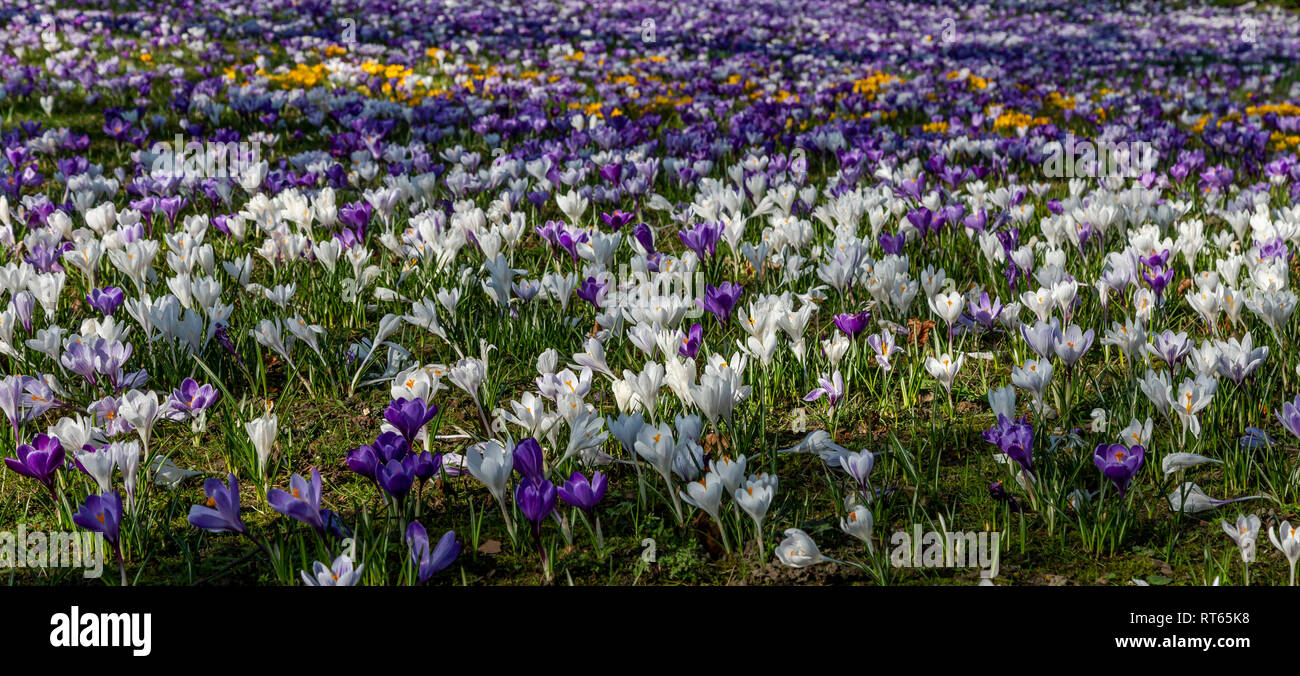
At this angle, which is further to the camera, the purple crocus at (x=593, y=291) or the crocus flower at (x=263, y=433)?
the purple crocus at (x=593, y=291)

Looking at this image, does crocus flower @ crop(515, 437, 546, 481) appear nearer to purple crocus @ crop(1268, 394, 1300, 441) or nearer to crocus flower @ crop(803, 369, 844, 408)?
crocus flower @ crop(803, 369, 844, 408)

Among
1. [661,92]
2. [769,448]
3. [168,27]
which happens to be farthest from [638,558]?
[168,27]

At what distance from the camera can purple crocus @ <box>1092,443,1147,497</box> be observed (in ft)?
9.11

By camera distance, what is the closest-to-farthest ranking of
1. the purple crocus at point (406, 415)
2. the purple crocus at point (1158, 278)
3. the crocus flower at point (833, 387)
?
the purple crocus at point (406, 415) < the crocus flower at point (833, 387) < the purple crocus at point (1158, 278)

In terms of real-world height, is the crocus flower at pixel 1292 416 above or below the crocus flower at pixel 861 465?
above

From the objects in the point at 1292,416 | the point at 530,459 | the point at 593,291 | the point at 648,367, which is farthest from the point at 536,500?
the point at 1292,416

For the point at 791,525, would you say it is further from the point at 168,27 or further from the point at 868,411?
Result: the point at 168,27

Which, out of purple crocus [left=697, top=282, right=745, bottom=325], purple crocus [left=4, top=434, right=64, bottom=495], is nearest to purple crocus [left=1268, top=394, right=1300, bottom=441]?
purple crocus [left=697, top=282, right=745, bottom=325]

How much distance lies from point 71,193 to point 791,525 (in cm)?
633

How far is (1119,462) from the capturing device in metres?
2.82

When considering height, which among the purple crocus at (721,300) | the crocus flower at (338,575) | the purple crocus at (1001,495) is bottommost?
the purple crocus at (1001,495)

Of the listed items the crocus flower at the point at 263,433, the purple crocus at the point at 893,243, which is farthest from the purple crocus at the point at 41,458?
the purple crocus at the point at 893,243

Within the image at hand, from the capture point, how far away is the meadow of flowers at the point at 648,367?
2840mm

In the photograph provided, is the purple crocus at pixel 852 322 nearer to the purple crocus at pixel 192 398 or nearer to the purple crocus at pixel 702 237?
the purple crocus at pixel 702 237
